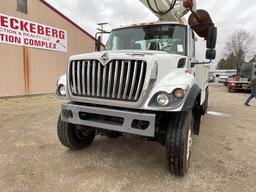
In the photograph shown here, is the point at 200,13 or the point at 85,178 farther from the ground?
the point at 200,13

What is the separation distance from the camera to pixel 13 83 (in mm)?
9445

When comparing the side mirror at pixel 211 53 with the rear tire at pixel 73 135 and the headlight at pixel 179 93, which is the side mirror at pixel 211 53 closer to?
the headlight at pixel 179 93

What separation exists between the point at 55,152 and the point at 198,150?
8.57ft

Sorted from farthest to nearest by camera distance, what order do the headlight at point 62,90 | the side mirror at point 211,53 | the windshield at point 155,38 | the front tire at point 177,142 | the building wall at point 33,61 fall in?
the building wall at point 33,61, the windshield at point 155,38, the side mirror at point 211,53, the headlight at point 62,90, the front tire at point 177,142

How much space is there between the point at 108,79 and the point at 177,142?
118 centimetres

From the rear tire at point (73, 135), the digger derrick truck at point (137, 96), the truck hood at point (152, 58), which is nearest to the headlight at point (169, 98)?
the digger derrick truck at point (137, 96)

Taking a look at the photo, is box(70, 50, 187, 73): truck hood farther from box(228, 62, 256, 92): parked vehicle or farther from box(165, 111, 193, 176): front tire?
box(228, 62, 256, 92): parked vehicle

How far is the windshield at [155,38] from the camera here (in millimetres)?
3328

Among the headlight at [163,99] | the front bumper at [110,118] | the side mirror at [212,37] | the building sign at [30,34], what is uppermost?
the building sign at [30,34]

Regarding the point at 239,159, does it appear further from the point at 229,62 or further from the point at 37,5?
the point at 229,62

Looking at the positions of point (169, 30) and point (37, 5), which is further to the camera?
point (37, 5)

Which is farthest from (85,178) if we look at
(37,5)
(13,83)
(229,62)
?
(229,62)

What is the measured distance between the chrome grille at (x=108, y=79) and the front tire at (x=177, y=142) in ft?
2.13

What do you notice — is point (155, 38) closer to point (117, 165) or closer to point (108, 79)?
point (108, 79)
